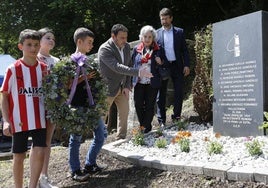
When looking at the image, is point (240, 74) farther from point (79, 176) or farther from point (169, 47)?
point (79, 176)

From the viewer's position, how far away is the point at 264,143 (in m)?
4.71

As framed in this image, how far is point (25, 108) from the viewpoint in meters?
4.10

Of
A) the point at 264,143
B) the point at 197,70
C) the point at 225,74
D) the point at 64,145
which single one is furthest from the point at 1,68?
the point at 264,143

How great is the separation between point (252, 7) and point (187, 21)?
128 inches

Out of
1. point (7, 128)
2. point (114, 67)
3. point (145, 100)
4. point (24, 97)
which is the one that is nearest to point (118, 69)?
point (114, 67)

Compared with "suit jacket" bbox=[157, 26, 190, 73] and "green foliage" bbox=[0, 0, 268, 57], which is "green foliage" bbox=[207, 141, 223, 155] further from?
"green foliage" bbox=[0, 0, 268, 57]

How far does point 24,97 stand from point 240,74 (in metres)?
2.96

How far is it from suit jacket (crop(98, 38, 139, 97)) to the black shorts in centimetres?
149

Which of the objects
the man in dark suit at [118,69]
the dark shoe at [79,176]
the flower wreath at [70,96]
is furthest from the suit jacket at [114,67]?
the dark shoe at [79,176]

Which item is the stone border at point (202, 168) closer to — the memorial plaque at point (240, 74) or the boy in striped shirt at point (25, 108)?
the boy in striped shirt at point (25, 108)

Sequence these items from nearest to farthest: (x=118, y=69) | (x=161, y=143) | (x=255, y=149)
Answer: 1. (x=255, y=149)
2. (x=161, y=143)
3. (x=118, y=69)

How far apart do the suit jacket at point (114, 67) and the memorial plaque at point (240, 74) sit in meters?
1.33

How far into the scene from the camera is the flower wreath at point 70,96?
13.8 ft

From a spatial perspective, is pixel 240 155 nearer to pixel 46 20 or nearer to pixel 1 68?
pixel 46 20
